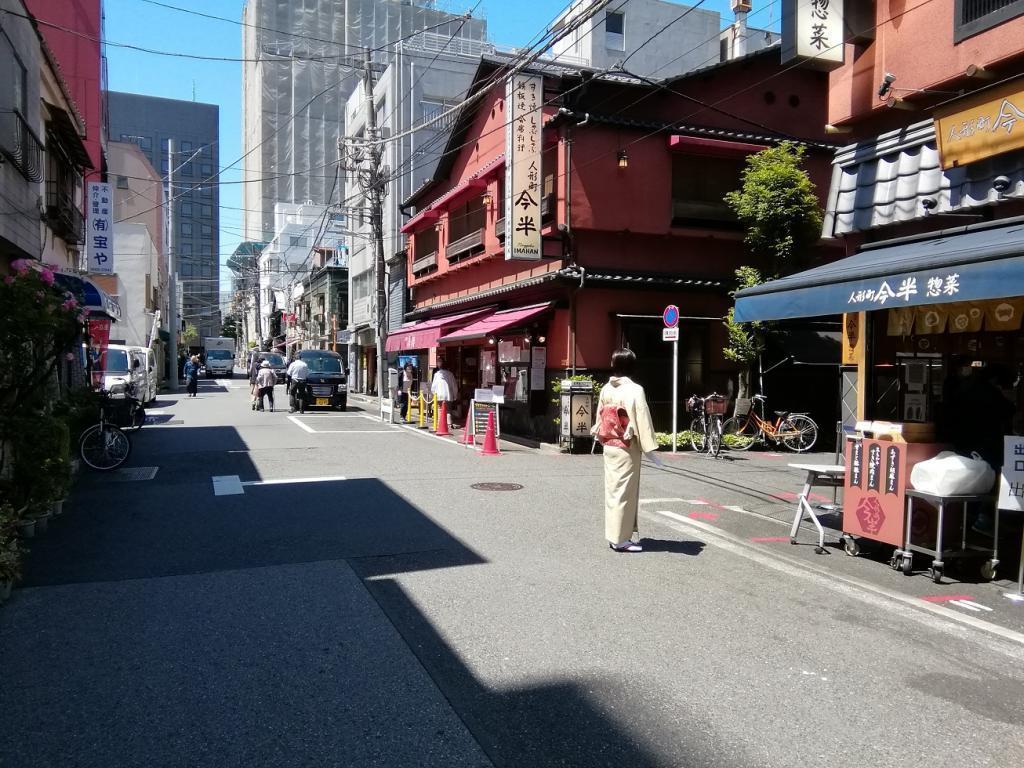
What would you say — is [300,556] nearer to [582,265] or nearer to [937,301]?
[937,301]

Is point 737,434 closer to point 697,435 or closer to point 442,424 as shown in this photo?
point 697,435

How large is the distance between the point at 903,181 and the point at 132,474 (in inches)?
451

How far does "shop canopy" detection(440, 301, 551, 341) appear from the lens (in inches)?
632

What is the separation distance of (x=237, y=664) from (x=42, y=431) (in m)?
4.62

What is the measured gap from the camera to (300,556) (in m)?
6.43

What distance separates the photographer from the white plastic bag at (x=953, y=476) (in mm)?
5938

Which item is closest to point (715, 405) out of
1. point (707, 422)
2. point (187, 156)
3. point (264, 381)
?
point (707, 422)

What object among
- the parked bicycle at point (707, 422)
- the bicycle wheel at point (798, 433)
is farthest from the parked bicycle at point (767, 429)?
the parked bicycle at point (707, 422)

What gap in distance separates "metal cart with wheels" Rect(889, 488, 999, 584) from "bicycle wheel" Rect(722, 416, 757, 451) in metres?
9.18

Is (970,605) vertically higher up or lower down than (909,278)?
lower down

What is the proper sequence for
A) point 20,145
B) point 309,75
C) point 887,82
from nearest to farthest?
point 887,82 → point 20,145 → point 309,75

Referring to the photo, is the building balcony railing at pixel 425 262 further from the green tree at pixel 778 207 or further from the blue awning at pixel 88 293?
the blue awning at pixel 88 293

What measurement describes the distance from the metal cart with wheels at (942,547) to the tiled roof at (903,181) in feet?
10.5

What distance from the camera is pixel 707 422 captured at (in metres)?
14.8
